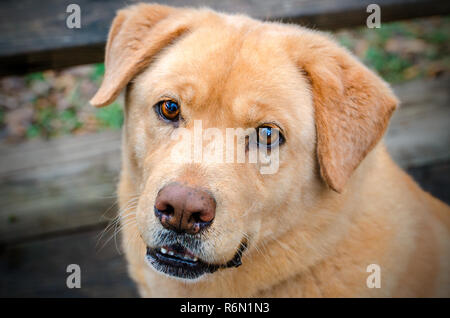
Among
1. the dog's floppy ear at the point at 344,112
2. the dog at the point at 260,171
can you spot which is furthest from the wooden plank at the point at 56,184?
the dog's floppy ear at the point at 344,112

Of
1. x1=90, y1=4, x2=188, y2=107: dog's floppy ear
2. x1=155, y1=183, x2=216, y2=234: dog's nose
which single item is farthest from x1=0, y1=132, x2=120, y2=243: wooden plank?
x1=155, y1=183, x2=216, y2=234: dog's nose

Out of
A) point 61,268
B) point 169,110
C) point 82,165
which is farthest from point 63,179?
point 169,110

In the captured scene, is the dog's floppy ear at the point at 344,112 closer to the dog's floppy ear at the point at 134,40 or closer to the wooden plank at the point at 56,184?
the dog's floppy ear at the point at 134,40

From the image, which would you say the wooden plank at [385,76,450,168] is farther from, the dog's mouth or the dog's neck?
the dog's mouth

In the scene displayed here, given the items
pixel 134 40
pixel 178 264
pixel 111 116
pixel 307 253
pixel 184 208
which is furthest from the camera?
pixel 111 116

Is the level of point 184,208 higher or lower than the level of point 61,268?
higher

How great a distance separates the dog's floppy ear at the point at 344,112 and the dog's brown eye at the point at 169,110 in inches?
29.5

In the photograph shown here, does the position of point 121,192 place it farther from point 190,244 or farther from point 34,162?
point 34,162

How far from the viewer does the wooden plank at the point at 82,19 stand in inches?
130

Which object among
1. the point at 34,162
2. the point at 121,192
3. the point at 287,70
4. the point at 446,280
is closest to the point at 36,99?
the point at 34,162

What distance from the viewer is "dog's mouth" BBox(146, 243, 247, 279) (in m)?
2.23

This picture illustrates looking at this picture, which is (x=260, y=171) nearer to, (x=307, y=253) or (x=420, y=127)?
(x=307, y=253)

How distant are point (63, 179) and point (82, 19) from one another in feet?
4.51

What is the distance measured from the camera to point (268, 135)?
2.28 m
